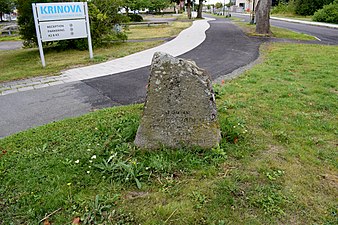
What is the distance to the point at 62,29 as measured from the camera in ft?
28.7

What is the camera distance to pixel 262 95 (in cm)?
509

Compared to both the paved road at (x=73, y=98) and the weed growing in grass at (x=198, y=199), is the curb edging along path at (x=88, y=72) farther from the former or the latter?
the weed growing in grass at (x=198, y=199)

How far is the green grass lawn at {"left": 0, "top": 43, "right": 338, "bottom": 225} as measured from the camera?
2312 mm

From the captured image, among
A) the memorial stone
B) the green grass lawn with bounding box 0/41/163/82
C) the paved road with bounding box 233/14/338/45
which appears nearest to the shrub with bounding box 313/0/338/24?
the paved road with bounding box 233/14/338/45

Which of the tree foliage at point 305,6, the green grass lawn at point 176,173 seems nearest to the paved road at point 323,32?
the green grass lawn at point 176,173

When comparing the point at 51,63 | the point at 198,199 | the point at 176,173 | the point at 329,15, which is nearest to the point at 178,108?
the point at 176,173

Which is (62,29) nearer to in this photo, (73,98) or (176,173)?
(73,98)

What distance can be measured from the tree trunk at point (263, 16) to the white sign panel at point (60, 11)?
906 cm

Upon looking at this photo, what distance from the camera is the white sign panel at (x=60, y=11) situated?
8164mm

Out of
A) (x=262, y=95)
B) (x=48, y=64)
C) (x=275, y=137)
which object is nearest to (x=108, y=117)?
(x=275, y=137)

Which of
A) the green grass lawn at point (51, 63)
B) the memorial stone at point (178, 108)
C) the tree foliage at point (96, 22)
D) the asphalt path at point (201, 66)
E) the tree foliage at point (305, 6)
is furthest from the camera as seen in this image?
the tree foliage at point (305, 6)

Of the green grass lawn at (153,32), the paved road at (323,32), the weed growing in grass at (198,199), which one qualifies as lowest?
the weed growing in grass at (198,199)

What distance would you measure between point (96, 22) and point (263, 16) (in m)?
8.20

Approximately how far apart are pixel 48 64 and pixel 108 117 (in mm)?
5875
